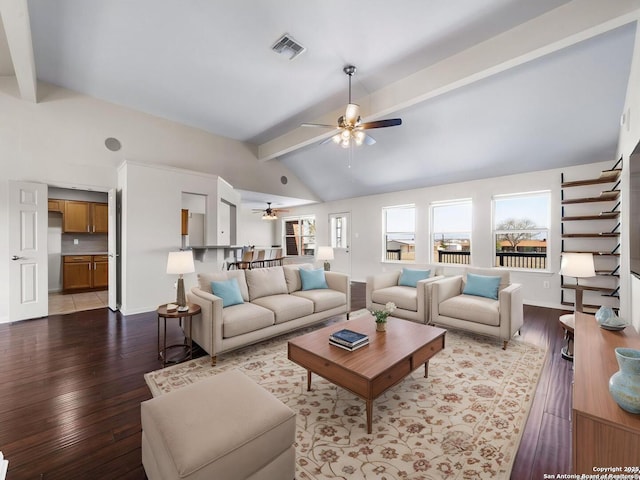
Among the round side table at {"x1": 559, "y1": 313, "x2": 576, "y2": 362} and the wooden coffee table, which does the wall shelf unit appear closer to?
the round side table at {"x1": 559, "y1": 313, "x2": 576, "y2": 362}

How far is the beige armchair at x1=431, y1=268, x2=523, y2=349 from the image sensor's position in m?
3.12

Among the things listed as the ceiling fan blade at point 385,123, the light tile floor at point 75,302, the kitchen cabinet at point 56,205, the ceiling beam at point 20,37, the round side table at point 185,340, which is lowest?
the light tile floor at point 75,302

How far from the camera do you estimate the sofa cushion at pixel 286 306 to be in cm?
329

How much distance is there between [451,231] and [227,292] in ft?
17.0

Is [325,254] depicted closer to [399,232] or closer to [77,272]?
[399,232]

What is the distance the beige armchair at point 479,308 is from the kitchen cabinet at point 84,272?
Answer: 24.0 feet

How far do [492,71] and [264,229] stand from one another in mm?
9264

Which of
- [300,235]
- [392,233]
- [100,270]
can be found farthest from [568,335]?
[100,270]

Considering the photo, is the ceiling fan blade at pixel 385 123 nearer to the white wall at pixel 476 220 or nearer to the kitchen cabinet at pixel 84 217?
the white wall at pixel 476 220

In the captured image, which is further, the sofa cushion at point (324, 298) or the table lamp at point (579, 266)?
the sofa cushion at point (324, 298)

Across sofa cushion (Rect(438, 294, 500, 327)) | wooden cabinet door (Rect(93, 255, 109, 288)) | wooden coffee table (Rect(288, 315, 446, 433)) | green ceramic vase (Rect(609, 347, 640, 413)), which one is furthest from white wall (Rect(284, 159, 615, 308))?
wooden cabinet door (Rect(93, 255, 109, 288))

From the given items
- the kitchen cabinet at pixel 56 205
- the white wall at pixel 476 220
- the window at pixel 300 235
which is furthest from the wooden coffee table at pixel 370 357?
the window at pixel 300 235

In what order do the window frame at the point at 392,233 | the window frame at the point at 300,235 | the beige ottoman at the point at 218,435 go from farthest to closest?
the window frame at the point at 300,235
the window frame at the point at 392,233
the beige ottoman at the point at 218,435

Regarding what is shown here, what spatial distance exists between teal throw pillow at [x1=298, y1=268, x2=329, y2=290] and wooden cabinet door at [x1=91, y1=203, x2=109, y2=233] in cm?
538
